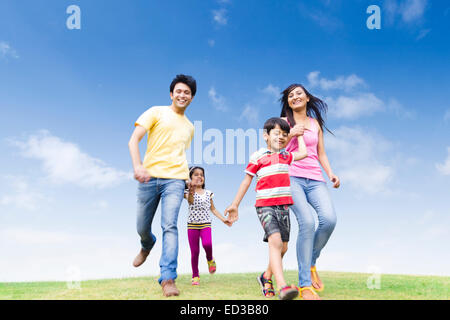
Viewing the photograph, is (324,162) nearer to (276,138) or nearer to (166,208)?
(276,138)

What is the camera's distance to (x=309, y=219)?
4.74 m

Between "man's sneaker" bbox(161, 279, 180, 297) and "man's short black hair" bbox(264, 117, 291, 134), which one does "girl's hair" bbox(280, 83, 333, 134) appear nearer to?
"man's short black hair" bbox(264, 117, 291, 134)

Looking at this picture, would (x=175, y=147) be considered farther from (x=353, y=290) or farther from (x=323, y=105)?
(x=353, y=290)

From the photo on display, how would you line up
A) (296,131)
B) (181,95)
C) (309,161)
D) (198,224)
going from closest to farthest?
(296,131)
(309,161)
(181,95)
(198,224)

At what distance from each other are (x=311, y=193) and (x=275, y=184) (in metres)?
0.72

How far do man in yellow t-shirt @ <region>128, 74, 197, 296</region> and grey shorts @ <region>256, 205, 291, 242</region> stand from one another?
3.55 ft

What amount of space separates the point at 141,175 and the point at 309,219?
1.99 m

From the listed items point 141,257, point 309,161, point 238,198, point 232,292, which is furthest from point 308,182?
point 141,257

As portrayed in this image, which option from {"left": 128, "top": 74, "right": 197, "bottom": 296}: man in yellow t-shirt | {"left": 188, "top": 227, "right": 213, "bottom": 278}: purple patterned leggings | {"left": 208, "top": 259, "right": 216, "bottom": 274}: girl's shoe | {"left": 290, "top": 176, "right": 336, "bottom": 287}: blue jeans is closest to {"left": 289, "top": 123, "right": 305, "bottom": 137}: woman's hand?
{"left": 290, "top": 176, "right": 336, "bottom": 287}: blue jeans

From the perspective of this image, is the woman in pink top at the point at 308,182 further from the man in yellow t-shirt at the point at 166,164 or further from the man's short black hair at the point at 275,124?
the man in yellow t-shirt at the point at 166,164

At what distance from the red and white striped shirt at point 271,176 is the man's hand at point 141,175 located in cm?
115

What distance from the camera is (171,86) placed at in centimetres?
543

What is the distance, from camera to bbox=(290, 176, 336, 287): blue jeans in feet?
15.5
